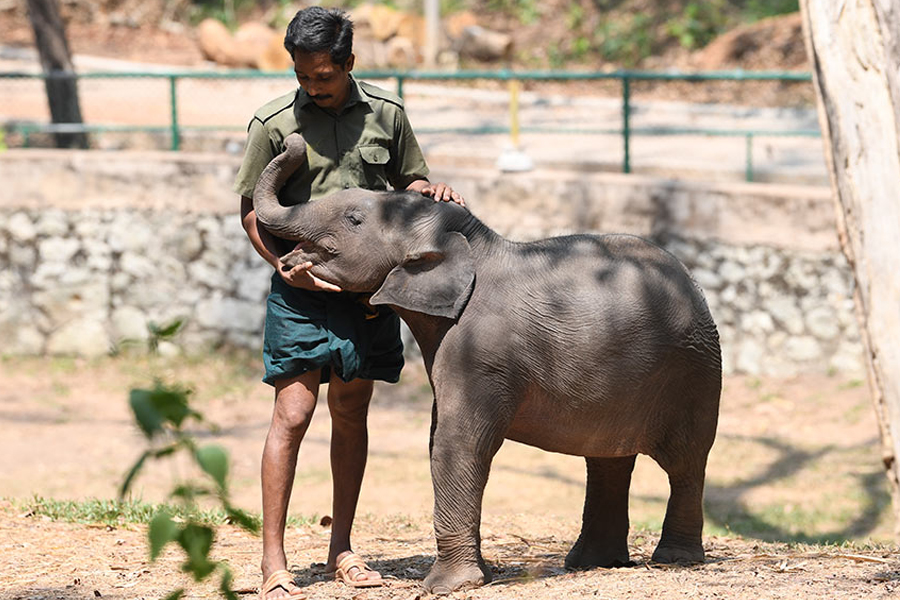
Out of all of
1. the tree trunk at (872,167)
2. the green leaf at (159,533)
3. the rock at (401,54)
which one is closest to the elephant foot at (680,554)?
the tree trunk at (872,167)

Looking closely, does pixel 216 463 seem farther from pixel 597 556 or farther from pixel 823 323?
pixel 823 323

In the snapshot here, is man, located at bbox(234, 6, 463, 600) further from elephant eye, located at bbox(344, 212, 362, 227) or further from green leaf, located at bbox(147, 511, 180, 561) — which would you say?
green leaf, located at bbox(147, 511, 180, 561)

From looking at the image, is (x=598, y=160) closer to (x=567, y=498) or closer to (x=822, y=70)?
(x=567, y=498)

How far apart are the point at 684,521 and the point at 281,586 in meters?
1.54

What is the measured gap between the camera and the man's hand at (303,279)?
447 centimetres

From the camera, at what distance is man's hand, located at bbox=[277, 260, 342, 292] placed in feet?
14.7

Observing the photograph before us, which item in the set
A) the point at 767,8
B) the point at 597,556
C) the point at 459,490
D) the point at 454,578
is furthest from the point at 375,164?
the point at 767,8

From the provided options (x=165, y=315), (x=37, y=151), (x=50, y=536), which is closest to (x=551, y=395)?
(x=50, y=536)

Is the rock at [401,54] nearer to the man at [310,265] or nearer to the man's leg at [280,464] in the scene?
the man at [310,265]

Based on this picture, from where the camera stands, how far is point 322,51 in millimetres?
4332

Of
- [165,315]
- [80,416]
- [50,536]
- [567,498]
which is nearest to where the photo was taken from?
[50,536]

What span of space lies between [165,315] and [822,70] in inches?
296

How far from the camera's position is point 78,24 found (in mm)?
25422

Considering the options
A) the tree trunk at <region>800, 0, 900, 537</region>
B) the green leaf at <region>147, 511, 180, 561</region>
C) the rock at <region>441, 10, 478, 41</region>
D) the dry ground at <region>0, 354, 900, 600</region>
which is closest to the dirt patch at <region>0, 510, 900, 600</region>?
the dry ground at <region>0, 354, 900, 600</region>
